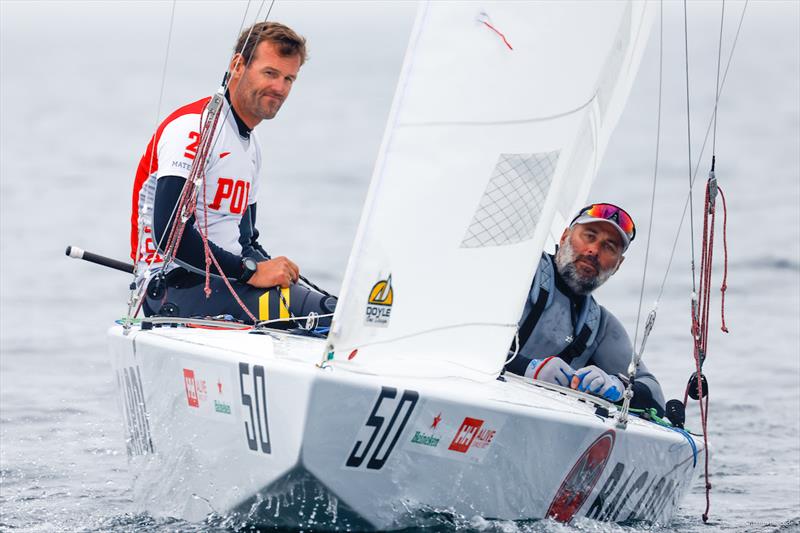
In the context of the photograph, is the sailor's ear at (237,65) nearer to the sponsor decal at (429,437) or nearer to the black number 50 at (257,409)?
the black number 50 at (257,409)

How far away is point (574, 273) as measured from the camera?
4887 mm

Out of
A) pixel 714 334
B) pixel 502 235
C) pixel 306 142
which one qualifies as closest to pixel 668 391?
pixel 714 334

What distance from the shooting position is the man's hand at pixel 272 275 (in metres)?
4.59

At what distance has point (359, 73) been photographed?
4181cm

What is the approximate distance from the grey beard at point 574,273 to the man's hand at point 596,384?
399 mm

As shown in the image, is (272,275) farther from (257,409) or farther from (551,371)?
(257,409)

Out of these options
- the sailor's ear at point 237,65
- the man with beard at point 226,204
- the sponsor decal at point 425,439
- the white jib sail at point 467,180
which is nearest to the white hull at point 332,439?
the sponsor decal at point 425,439

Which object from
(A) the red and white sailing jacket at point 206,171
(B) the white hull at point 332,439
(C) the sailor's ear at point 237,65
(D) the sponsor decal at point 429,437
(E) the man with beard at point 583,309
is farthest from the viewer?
(E) the man with beard at point 583,309

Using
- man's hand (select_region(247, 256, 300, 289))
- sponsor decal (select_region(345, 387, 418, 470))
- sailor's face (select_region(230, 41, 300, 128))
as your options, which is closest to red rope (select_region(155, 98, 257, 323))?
man's hand (select_region(247, 256, 300, 289))

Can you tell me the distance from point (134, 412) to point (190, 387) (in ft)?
1.91

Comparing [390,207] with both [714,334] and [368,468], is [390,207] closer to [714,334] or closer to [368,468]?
[368,468]

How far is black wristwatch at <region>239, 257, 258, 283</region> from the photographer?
15.0ft

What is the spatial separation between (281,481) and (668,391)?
4.95 meters

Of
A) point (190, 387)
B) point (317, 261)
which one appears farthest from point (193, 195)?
point (317, 261)
